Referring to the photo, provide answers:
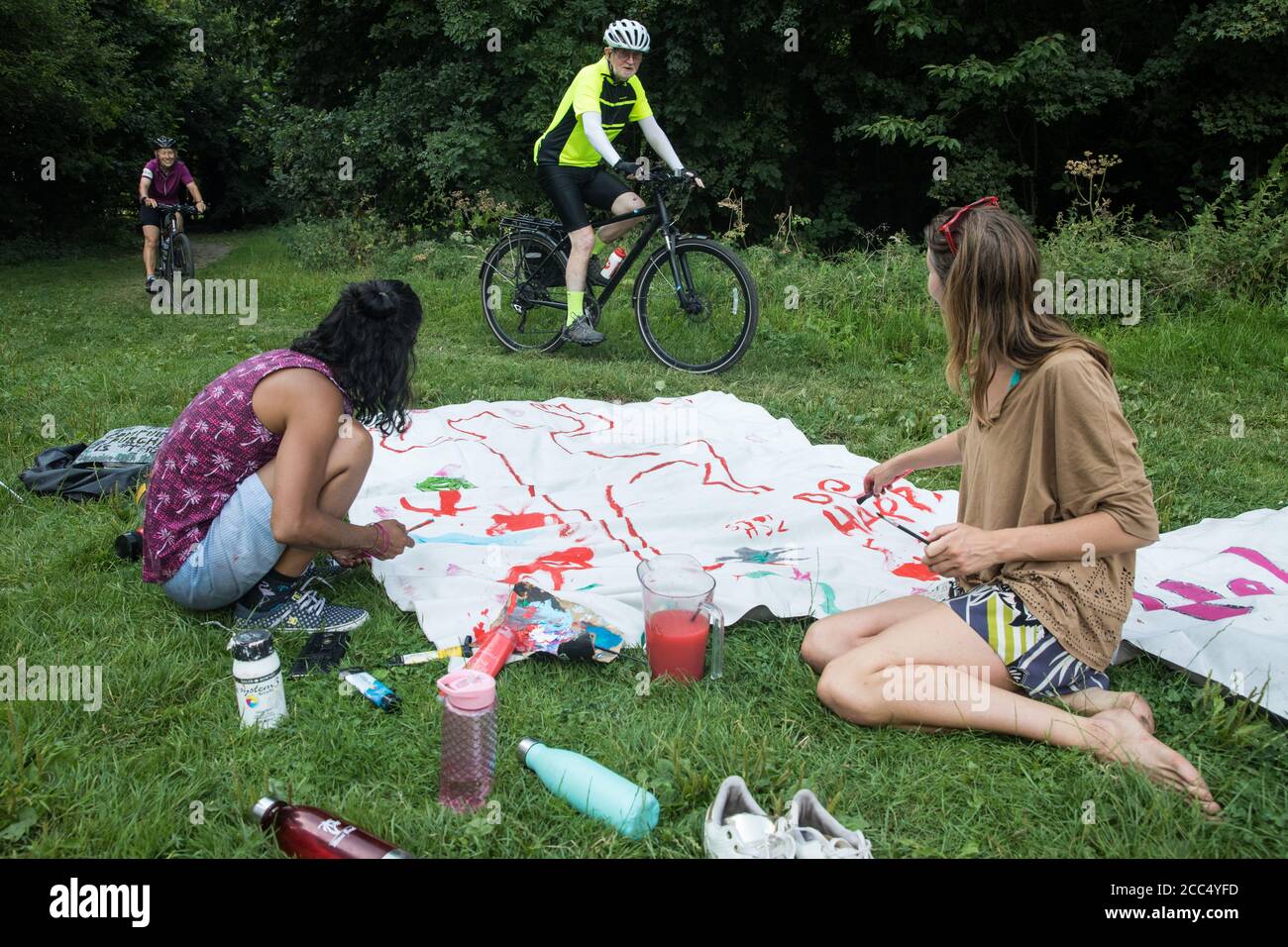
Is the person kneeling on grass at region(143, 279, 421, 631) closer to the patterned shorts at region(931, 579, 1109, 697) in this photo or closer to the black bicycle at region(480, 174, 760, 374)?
the patterned shorts at region(931, 579, 1109, 697)

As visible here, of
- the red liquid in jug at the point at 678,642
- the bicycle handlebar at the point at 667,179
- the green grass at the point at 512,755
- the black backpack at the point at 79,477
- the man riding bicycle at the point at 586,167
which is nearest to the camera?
the green grass at the point at 512,755

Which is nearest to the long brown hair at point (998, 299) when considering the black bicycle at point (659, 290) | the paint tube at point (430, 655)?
the paint tube at point (430, 655)

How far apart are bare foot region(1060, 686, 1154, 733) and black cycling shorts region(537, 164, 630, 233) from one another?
14.5ft

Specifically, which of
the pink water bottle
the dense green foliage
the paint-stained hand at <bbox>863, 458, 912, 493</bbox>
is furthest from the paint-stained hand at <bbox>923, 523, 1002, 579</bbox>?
the dense green foliage

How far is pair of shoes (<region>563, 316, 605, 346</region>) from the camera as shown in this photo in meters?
5.86

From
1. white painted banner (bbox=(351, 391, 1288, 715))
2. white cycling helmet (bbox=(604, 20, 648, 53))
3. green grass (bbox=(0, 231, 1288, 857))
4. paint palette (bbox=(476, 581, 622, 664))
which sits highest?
white cycling helmet (bbox=(604, 20, 648, 53))

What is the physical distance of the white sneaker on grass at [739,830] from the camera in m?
1.68

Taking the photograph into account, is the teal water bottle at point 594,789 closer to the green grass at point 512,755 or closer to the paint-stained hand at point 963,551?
the green grass at point 512,755

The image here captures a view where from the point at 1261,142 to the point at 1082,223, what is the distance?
5749 millimetres

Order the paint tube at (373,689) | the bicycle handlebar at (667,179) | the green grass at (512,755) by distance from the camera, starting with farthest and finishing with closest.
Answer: the bicycle handlebar at (667,179) < the paint tube at (373,689) < the green grass at (512,755)

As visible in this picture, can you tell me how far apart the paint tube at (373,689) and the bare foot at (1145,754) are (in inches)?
65.5

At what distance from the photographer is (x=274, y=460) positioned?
8.33 feet

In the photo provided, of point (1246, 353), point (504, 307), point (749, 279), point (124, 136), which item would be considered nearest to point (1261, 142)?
point (1246, 353)
